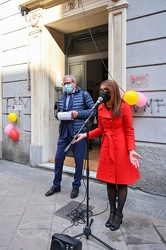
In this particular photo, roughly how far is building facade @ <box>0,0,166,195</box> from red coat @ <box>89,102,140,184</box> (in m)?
1.43

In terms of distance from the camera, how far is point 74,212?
10.7 ft

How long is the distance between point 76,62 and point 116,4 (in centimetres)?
209

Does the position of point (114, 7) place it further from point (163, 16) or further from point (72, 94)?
point (72, 94)

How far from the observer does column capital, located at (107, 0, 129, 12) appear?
13.5 ft

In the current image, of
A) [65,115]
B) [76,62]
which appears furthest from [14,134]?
[65,115]

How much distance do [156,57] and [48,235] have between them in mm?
3217

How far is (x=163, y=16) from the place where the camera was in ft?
12.5

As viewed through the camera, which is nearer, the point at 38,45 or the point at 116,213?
the point at 116,213

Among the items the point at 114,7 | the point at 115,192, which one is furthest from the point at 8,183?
the point at 114,7

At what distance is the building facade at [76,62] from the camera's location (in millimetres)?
3920

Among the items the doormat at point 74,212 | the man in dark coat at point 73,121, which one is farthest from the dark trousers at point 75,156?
the doormat at point 74,212

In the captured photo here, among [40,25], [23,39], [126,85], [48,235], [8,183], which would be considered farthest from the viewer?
[23,39]

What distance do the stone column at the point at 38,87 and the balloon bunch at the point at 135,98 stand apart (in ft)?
7.88

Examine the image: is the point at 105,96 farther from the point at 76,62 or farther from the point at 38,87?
the point at 76,62
